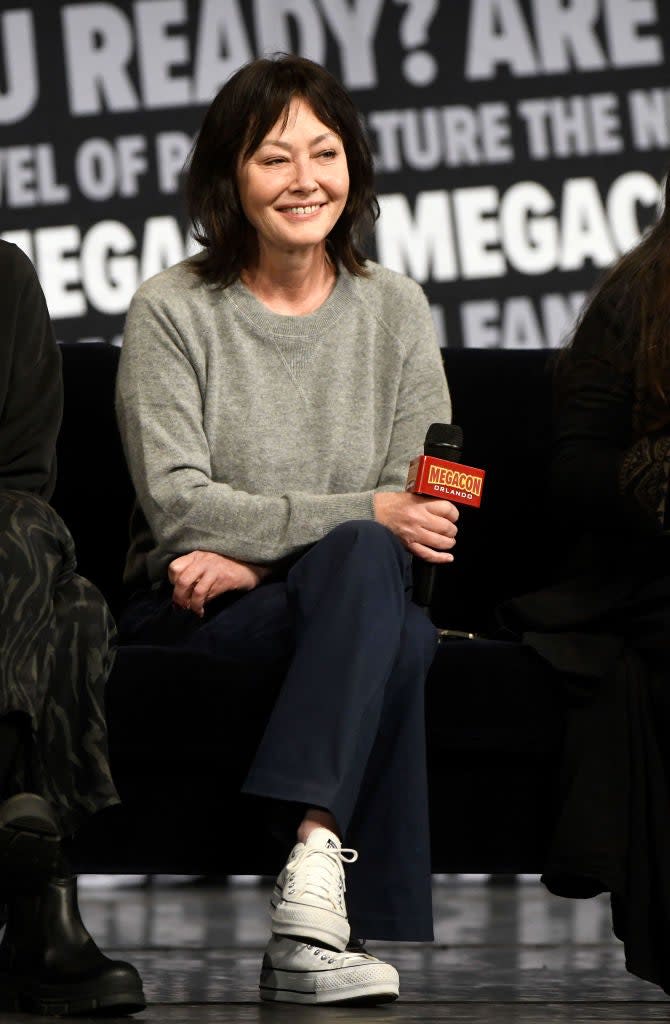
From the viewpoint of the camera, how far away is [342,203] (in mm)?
2336

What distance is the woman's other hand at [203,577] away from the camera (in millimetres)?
2107

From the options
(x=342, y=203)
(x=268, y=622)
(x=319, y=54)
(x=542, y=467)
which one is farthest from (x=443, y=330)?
(x=268, y=622)

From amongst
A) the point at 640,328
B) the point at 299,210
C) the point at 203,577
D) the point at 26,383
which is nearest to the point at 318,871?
the point at 203,577

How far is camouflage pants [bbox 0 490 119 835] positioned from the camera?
1786 mm

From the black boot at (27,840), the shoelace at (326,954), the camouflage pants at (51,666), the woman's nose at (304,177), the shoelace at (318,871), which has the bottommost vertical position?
the shoelace at (326,954)

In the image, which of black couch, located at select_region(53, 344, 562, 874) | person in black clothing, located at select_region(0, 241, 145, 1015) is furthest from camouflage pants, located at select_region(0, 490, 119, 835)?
black couch, located at select_region(53, 344, 562, 874)

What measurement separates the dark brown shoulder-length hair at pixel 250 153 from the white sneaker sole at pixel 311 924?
0.97 metres

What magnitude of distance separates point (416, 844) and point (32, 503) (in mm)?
610

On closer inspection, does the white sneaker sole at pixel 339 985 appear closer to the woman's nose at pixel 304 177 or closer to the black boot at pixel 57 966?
the black boot at pixel 57 966

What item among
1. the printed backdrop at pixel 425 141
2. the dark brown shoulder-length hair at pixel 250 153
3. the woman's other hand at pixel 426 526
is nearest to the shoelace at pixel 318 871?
the woman's other hand at pixel 426 526

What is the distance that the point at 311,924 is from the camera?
69.3 inches

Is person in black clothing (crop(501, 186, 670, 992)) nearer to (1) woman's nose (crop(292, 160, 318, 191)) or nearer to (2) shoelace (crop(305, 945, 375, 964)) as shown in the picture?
(2) shoelace (crop(305, 945, 375, 964))

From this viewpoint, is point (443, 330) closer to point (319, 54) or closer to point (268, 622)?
point (319, 54)

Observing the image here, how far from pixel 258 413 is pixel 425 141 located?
1.68 metres
